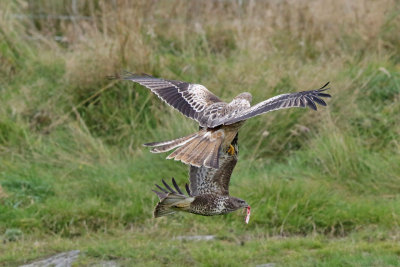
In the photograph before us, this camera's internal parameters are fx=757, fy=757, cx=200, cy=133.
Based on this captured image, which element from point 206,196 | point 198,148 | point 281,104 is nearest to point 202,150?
point 198,148

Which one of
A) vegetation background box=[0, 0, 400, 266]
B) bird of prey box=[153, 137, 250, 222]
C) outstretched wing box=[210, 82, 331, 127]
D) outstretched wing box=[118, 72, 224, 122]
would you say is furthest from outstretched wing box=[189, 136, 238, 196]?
vegetation background box=[0, 0, 400, 266]

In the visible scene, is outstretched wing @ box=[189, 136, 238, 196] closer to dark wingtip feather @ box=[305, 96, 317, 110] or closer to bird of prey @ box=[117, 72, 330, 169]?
bird of prey @ box=[117, 72, 330, 169]

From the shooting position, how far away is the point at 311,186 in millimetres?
7715

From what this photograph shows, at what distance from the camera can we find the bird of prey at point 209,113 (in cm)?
504

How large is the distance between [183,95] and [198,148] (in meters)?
1.26

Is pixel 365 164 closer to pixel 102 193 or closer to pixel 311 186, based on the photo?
pixel 311 186

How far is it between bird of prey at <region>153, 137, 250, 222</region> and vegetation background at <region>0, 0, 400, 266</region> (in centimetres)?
119

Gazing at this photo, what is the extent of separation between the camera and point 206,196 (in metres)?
5.37

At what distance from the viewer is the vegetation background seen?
279 inches

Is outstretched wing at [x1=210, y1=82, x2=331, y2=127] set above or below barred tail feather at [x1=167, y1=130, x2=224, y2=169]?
above

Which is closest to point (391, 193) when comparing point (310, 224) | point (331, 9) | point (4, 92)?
point (310, 224)

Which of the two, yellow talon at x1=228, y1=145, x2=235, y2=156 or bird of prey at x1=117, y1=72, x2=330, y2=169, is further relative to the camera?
yellow talon at x1=228, y1=145, x2=235, y2=156

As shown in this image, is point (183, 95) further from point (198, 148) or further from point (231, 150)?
point (198, 148)

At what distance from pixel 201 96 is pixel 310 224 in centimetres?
194
